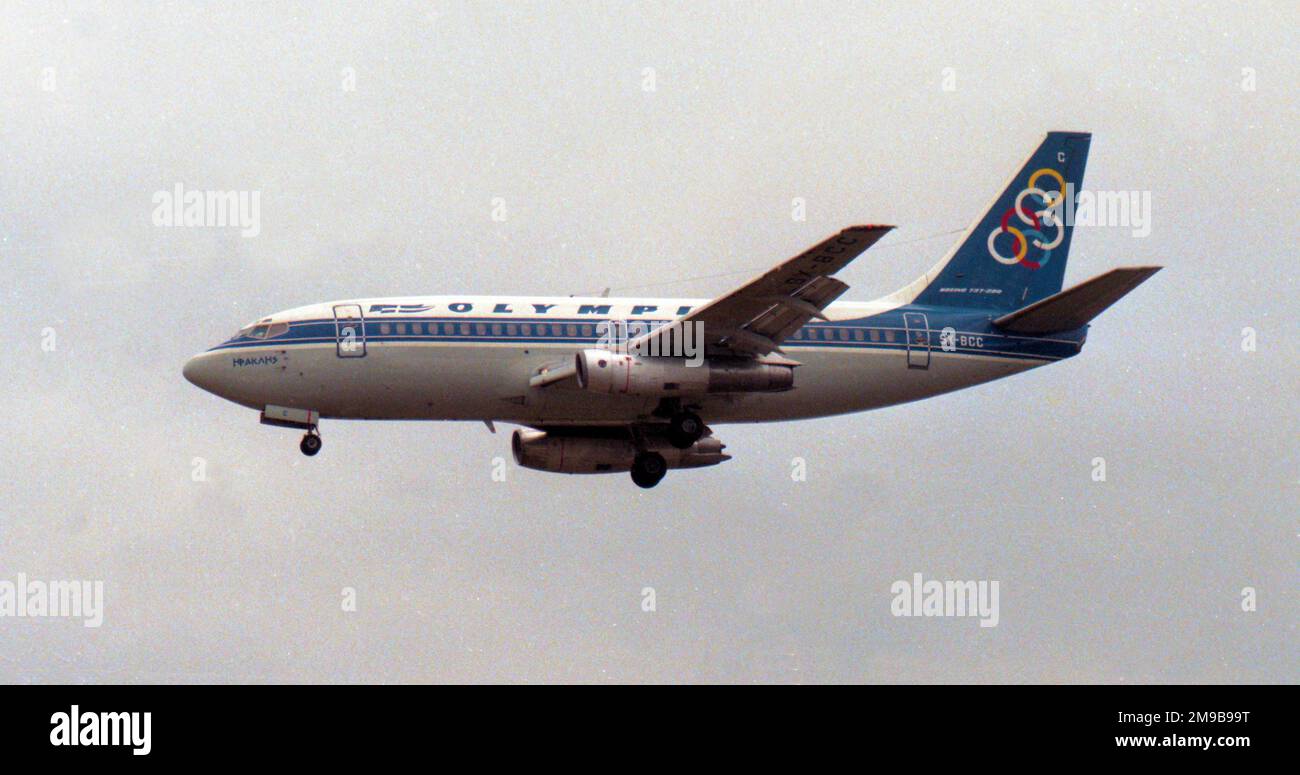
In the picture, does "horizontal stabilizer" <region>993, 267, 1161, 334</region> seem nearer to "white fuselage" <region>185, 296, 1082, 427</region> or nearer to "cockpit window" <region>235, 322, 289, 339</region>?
"white fuselage" <region>185, 296, 1082, 427</region>

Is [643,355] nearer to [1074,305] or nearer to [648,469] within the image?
[648,469]

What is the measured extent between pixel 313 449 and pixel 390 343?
3844mm

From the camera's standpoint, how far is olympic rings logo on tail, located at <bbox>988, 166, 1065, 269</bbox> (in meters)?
66.4

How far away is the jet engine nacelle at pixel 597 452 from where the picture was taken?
65312mm

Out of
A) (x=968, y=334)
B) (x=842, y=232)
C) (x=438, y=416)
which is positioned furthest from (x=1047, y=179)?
(x=438, y=416)

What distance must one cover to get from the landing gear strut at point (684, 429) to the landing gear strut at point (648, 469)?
3291 millimetres

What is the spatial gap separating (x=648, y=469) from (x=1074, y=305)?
45.3 ft


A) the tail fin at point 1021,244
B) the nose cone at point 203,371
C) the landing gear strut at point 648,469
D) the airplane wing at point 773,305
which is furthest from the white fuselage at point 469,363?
the tail fin at point 1021,244

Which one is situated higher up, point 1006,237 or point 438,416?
point 1006,237

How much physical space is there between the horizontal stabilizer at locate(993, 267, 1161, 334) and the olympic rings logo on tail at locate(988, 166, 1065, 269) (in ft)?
8.56

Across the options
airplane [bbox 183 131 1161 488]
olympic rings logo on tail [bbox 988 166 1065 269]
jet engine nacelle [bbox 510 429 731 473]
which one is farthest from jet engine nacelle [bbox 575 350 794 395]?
olympic rings logo on tail [bbox 988 166 1065 269]

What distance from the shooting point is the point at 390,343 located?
2336 inches

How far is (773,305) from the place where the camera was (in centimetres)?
5762
